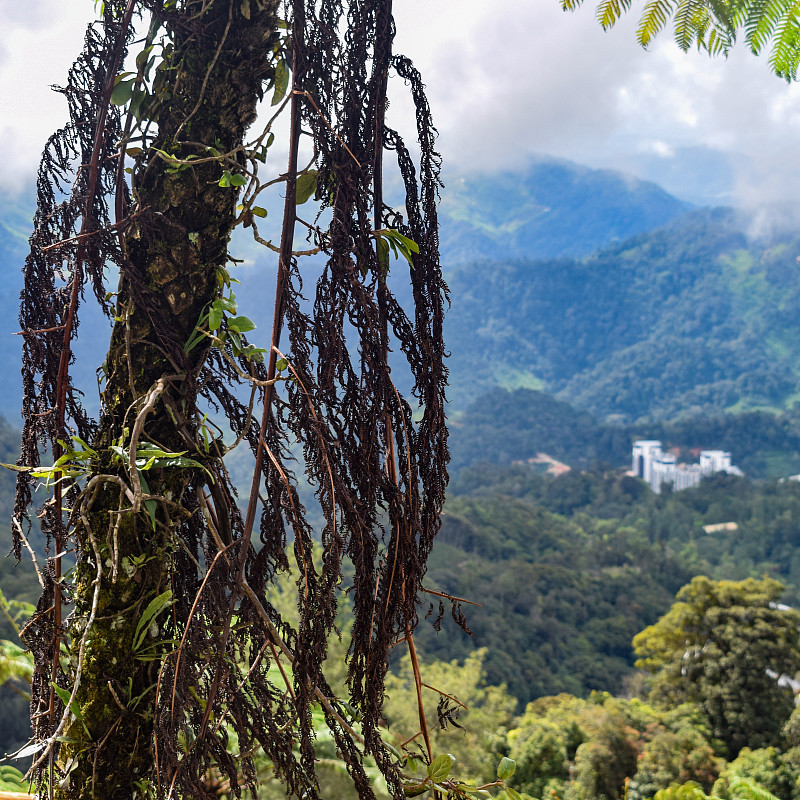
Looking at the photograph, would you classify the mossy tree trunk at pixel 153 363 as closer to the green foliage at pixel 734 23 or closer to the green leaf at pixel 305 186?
the green leaf at pixel 305 186

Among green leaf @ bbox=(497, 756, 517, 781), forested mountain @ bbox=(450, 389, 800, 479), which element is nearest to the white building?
forested mountain @ bbox=(450, 389, 800, 479)

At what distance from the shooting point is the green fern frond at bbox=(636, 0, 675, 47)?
3.76 feet

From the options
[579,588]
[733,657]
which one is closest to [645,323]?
[579,588]

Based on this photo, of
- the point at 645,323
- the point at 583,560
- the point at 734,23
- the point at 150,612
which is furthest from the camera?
the point at 645,323

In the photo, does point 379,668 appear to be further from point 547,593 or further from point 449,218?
point 449,218

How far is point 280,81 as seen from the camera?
0.56m

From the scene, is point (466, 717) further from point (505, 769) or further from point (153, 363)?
point (153, 363)

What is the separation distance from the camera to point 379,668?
1.74 feet

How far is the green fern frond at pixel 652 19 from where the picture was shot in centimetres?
114

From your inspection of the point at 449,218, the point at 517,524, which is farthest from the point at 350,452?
the point at 449,218

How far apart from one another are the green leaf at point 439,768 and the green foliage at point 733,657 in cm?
1063

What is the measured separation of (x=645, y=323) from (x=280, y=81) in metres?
80.2

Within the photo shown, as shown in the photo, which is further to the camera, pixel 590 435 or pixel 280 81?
pixel 590 435

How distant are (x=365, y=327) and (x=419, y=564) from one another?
8.2 inches
